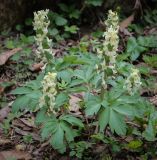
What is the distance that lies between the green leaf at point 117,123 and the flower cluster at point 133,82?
0.29m

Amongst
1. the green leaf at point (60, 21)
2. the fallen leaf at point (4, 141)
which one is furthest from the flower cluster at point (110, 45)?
the green leaf at point (60, 21)

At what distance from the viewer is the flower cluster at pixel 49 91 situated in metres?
2.62

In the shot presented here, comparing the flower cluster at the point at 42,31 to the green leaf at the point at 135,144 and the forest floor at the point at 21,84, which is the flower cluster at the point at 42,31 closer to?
the forest floor at the point at 21,84

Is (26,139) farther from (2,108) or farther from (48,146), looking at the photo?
(2,108)

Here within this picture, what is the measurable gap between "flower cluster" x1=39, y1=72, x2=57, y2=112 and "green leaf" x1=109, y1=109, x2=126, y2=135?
0.41 m

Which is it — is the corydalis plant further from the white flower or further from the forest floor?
the forest floor

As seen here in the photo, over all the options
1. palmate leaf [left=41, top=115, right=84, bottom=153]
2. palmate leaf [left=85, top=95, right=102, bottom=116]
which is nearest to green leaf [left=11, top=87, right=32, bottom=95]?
palmate leaf [left=41, top=115, right=84, bottom=153]

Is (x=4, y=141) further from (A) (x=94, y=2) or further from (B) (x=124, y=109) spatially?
(A) (x=94, y=2)

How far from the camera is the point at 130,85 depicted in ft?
9.36

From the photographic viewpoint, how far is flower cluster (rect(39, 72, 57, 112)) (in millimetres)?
2625

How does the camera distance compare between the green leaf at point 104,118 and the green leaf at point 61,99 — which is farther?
the green leaf at point 61,99

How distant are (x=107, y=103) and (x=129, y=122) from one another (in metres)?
0.66

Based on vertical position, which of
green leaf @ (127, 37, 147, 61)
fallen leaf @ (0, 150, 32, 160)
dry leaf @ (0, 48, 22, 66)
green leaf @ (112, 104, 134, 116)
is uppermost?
green leaf @ (127, 37, 147, 61)

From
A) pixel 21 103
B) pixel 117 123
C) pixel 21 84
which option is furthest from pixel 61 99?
pixel 21 84
